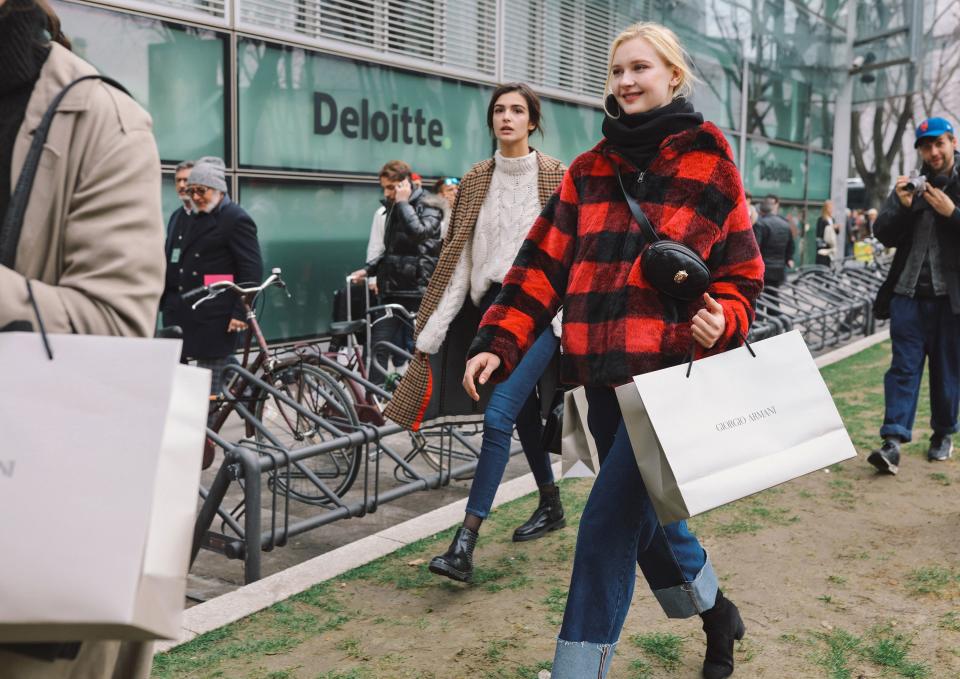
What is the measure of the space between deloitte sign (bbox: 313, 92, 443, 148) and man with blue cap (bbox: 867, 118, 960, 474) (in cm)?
631

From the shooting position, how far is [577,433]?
3139 millimetres

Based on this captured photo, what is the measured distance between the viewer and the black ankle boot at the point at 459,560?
3943 mm

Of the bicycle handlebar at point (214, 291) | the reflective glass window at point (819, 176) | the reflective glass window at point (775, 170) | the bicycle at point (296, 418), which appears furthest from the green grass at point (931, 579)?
the reflective glass window at point (819, 176)

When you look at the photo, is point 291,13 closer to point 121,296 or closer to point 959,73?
point 121,296

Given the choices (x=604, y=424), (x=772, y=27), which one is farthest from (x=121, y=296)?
(x=772, y=27)

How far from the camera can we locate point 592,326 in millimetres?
2695

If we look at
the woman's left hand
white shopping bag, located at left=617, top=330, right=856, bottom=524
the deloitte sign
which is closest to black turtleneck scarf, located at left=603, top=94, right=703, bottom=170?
the woman's left hand

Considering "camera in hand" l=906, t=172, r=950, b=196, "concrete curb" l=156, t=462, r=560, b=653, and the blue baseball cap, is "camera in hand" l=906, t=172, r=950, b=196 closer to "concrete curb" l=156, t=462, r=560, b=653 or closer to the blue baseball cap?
the blue baseball cap

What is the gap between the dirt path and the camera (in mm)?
3322

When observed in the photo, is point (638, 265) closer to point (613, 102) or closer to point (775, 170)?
point (613, 102)

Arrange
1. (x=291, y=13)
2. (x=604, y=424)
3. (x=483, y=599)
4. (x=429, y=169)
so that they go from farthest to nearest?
(x=429, y=169)
(x=291, y=13)
(x=483, y=599)
(x=604, y=424)

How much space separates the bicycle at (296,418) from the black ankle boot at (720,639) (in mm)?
1954

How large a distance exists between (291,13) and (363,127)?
1.46 m

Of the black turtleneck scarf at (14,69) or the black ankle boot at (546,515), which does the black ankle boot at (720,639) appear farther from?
the black turtleneck scarf at (14,69)
